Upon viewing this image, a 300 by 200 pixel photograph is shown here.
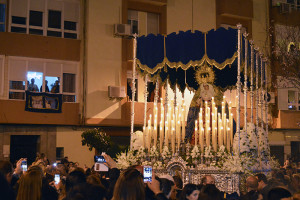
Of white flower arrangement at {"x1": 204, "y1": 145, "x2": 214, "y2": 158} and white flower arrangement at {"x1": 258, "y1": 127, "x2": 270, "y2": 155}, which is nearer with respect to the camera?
white flower arrangement at {"x1": 204, "y1": 145, "x2": 214, "y2": 158}

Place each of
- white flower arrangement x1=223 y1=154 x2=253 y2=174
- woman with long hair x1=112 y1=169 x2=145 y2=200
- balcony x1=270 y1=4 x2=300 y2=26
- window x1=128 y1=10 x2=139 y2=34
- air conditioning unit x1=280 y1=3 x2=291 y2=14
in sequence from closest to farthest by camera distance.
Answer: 1. woman with long hair x1=112 y1=169 x2=145 y2=200
2. white flower arrangement x1=223 y1=154 x2=253 y2=174
3. window x1=128 y1=10 x2=139 y2=34
4. air conditioning unit x1=280 y1=3 x2=291 y2=14
5. balcony x1=270 y1=4 x2=300 y2=26

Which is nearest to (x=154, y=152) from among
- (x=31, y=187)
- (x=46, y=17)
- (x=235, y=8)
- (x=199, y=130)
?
(x=199, y=130)

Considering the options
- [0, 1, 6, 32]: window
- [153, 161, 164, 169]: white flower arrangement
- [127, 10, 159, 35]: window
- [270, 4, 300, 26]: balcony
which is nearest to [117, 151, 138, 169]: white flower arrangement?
[153, 161, 164, 169]: white flower arrangement

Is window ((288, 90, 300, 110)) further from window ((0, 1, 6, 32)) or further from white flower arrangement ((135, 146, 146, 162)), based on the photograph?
white flower arrangement ((135, 146, 146, 162))

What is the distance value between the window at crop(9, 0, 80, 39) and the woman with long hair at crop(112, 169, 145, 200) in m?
18.6

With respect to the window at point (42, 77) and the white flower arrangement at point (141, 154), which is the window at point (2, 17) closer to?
the window at point (42, 77)

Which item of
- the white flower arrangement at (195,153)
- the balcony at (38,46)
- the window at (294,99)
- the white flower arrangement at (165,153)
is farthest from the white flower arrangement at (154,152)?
the window at (294,99)

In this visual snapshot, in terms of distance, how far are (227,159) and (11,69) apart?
12.6 metres

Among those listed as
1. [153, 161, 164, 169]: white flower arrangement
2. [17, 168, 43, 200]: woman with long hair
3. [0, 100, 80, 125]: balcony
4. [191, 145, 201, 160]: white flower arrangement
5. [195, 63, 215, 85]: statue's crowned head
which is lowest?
[153, 161, 164, 169]: white flower arrangement

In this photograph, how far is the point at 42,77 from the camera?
901 inches

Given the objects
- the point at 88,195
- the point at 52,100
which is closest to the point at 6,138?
the point at 52,100

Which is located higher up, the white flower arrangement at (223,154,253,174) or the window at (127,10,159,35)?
the window at (127,10,159,35)

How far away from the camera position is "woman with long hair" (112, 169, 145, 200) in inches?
207

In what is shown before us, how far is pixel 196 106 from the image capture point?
646 inches
